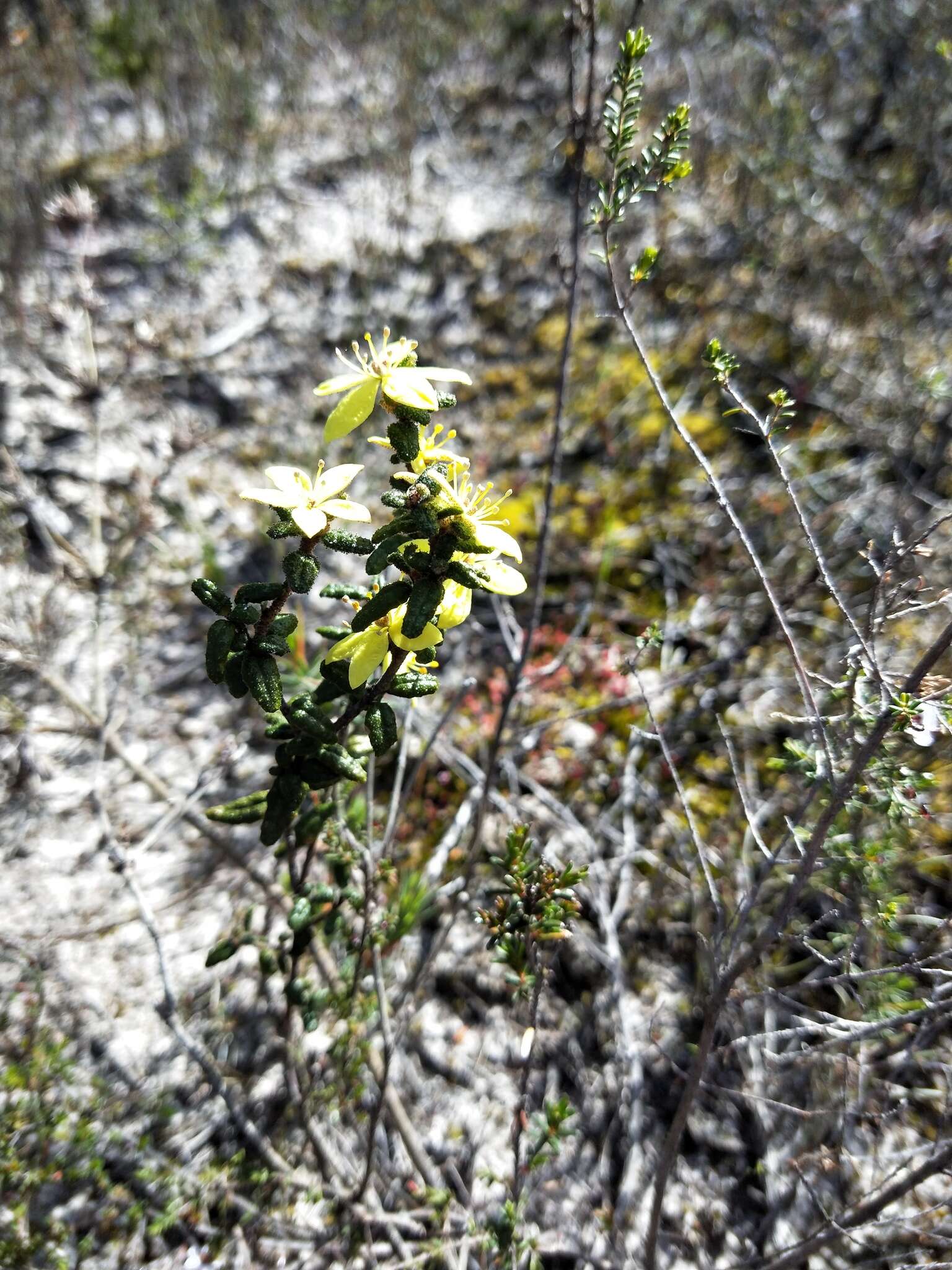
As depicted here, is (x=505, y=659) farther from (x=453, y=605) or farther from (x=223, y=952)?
(x=453, y=605)

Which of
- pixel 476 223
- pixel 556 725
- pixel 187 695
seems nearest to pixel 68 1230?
pixel 187 695

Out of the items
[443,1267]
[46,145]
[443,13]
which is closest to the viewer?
[443,1267]

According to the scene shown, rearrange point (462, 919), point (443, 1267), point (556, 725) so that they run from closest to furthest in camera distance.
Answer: point (443, 1267) < point (462, 919) < point (556, 725)

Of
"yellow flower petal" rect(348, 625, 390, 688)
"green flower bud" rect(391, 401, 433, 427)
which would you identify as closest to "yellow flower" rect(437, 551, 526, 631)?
"yellow flower petal" rect(348, 625, 390, 688)

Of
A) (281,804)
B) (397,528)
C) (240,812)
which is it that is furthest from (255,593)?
(240,812)

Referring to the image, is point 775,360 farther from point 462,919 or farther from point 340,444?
point 462,919

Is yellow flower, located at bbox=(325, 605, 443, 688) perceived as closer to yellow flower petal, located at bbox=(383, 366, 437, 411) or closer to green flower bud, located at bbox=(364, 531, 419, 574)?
green flower bud, located at bbox=(364, 531, 419, 574)
